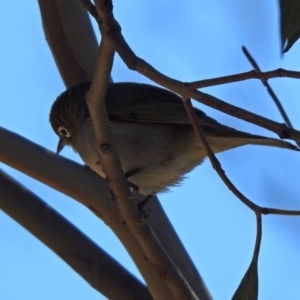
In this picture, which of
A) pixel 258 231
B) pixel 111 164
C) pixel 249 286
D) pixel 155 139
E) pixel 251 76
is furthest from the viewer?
pixel 155 139

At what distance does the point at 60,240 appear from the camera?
4.16m

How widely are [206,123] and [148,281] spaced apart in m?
0.96

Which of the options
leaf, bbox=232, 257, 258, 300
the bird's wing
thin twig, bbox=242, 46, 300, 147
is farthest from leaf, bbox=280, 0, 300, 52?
the bird's wing

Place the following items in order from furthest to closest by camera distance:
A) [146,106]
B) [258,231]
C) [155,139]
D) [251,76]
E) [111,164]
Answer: [146,106]
[155,139]
[111,164]
[258,231]
[251,76]

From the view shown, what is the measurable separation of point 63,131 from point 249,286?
2487mm

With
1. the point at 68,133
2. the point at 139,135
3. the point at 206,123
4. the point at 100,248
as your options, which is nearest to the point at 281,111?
the point at 206,123

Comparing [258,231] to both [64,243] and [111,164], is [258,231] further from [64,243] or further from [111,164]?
[64,243]

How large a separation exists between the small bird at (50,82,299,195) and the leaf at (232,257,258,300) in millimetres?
1147

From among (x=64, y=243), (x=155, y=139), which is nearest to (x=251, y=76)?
(x=155, y=139)

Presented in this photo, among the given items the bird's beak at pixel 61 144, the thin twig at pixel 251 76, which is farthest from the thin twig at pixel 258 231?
the bird's beak at pixel 61 144

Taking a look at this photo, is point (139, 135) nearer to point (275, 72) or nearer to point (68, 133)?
point (68, 133)

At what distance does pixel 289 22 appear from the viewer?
2.04 m

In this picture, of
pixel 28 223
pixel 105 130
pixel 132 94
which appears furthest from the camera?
pixel 132 94

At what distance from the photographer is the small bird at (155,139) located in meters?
4.01
